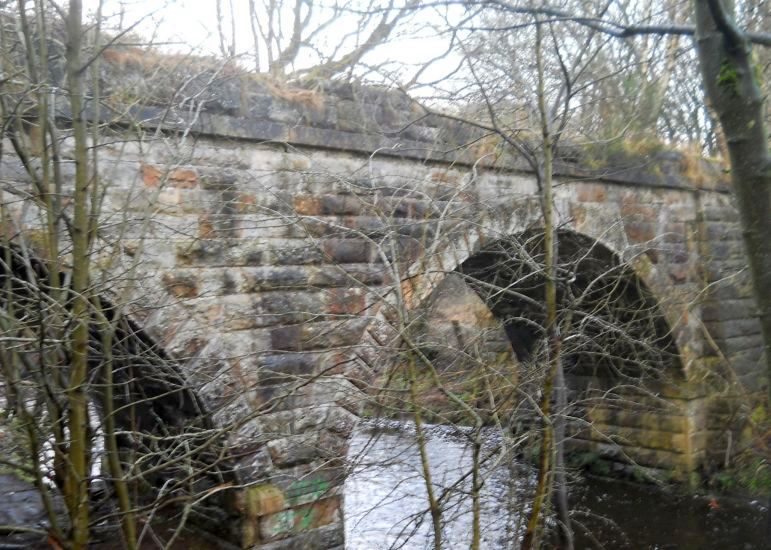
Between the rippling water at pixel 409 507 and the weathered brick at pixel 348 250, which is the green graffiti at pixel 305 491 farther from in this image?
the weathered brick at pixel 348 250

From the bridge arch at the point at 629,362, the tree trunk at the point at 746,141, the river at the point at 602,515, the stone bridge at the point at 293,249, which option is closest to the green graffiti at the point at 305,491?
the stone bridge at the point at 293,249

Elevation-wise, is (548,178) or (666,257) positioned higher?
(548,178)

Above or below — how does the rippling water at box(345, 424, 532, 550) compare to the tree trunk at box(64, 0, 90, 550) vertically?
below

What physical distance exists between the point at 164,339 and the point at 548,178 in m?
2.02

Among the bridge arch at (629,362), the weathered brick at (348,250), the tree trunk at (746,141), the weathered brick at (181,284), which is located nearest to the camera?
the tree trunk at (746,141)

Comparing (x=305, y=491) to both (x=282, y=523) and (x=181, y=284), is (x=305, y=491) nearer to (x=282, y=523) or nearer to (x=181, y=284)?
(x=282, y=523)

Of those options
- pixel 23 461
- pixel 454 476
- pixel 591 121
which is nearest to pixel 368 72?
pixel 591 121

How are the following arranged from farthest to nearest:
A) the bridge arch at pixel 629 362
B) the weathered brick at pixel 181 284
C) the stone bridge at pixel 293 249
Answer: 1. the bridge arch at pixel 629 362
2. the weathered brick at pixel 181 284
3. the stone bridge at pixel 293 249

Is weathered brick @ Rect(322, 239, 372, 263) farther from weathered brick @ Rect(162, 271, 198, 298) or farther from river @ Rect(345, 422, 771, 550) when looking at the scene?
river @ Rect(345, 422, 771, 550)

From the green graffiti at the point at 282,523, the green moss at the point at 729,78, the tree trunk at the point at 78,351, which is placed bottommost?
the green graffiti at the point at 282,523

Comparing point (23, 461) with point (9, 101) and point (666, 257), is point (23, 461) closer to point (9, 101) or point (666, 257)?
point (9, 101)

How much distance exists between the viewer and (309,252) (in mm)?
4625

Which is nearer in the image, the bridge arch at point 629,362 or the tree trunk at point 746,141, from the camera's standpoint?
the tree trunk at point 746,141

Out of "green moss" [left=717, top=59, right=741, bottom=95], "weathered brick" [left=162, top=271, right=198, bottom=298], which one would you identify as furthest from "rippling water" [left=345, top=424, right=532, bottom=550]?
"green moss" [left=717, top=59, right=741, bottom=95]
